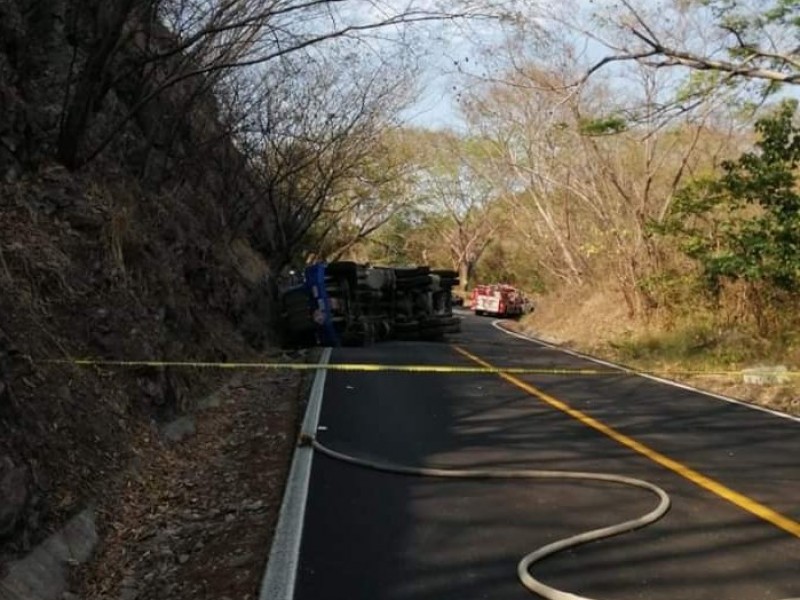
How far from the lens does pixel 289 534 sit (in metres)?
5.76

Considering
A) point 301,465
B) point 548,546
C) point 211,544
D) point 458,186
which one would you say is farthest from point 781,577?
point 458,186

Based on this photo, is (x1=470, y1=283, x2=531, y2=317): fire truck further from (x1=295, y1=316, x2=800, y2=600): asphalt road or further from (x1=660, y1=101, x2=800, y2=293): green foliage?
(x1=295, y1=316, x2=800, y2=600): asphalt road

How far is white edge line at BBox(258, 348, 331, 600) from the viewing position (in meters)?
4.86

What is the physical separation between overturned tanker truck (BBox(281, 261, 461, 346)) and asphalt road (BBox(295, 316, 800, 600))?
8.37 meters

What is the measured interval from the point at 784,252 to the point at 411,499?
13.4m

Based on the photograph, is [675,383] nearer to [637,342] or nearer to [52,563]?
[637,342]

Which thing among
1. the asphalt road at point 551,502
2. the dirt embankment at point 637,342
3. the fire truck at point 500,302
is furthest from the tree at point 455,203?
the asphalt road at point 551,502

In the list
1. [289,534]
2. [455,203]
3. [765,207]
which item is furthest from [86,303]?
[455,203]

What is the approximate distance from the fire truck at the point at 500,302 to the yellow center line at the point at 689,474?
32.0m

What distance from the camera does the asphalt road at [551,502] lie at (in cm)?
493

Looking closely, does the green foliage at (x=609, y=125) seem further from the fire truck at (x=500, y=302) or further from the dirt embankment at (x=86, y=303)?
the fire truck at (x=500, y=302)

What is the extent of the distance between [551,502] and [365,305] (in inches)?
617

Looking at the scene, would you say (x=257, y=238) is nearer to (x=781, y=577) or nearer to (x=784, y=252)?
(x=784, y=252)

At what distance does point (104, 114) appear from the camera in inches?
507
